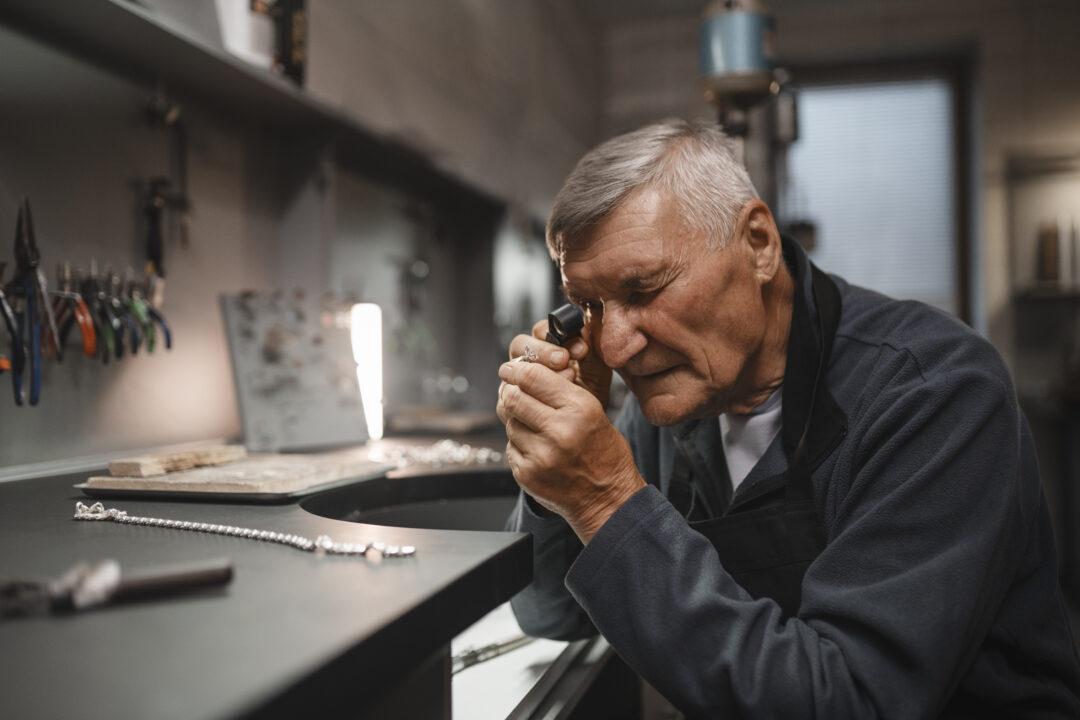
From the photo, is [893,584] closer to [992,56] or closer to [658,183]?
[658,183]

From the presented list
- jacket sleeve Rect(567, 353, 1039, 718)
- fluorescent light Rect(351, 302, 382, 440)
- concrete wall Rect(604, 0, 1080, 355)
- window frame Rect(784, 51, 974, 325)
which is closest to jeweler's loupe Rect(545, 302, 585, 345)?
jacket sleeve Rect(567, 353, 1039, 718)

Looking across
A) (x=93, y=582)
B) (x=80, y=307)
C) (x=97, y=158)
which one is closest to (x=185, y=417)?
(x=80, y=307)

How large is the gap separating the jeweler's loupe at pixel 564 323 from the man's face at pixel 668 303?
3cm

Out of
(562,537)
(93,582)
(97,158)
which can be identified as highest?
(97,158)

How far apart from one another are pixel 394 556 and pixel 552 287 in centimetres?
364

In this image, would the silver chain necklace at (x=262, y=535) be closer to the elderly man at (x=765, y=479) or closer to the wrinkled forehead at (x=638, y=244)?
the elderly man at (x=765, y=479)

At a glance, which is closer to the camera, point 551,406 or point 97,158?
point 551,406

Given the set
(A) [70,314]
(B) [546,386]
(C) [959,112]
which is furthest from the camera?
(C) [959,112]

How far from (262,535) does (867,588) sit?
22.3 inches

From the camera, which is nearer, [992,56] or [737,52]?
[737,52]

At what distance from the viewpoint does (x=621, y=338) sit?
3.39ft

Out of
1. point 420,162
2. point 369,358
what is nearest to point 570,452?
point 369,358

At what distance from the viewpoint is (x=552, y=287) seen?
4.27 meters

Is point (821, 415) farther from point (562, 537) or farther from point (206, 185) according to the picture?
point (206, 185)
